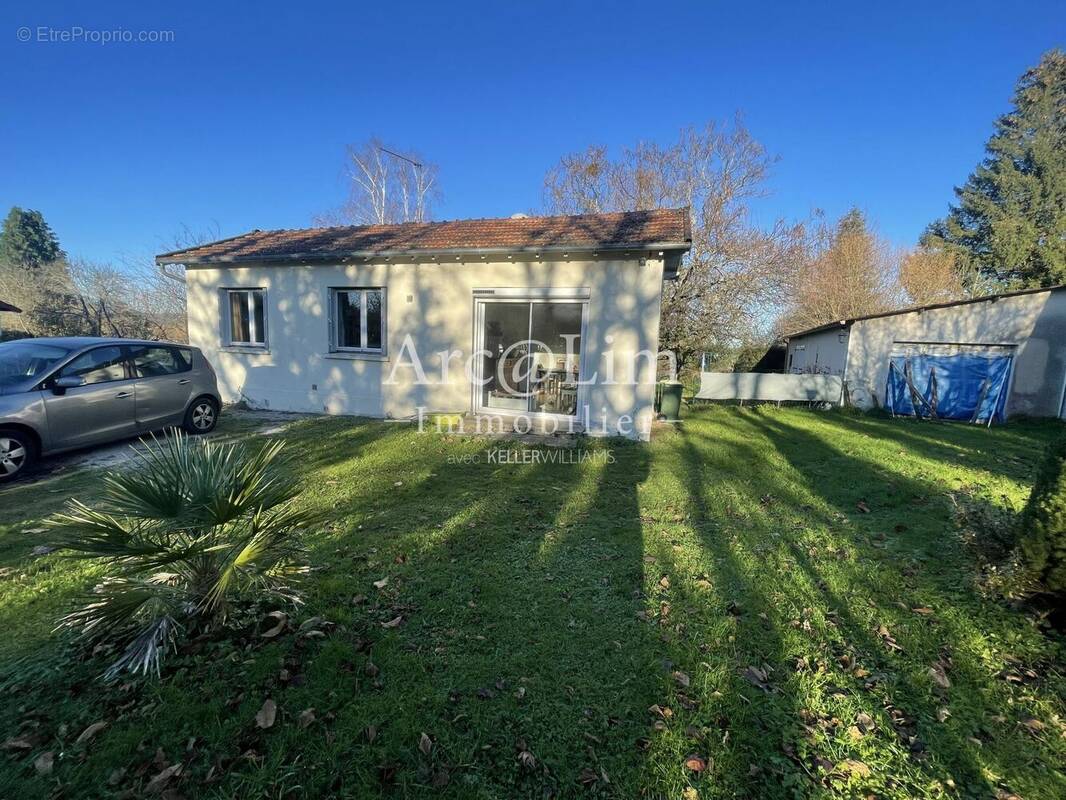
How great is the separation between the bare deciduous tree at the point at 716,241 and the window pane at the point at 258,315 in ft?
47.3

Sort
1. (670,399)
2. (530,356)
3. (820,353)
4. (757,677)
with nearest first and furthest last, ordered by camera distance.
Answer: (757,677) < (530,356) < (670,399) < (820,353)

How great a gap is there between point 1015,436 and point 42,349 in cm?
1800

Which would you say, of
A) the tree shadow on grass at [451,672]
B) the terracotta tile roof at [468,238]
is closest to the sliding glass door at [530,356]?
the terracotta tile roof at [468,238]

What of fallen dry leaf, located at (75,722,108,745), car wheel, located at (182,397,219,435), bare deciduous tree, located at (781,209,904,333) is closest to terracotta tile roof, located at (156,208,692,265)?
car wheel, located at (182,397,219,435)

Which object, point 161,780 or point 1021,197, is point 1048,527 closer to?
point 161,780

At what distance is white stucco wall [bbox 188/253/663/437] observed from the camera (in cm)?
813

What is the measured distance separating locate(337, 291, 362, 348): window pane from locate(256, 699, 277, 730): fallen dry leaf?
8682mm

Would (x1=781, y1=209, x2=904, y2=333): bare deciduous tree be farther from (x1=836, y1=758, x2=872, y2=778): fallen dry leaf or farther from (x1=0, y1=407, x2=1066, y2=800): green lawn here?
(x1=836, y1=758, x2=872, y2=778): fallen dry leaf

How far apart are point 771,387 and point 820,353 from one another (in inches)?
152

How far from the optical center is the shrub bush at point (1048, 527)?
269 cm

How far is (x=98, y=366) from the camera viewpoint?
6109 mm

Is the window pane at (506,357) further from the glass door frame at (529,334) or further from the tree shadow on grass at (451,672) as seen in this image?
the tree shadow on grass at (451,672)

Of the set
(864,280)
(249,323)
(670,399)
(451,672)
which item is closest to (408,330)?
(249,323)

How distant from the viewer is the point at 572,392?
886 centimetres
